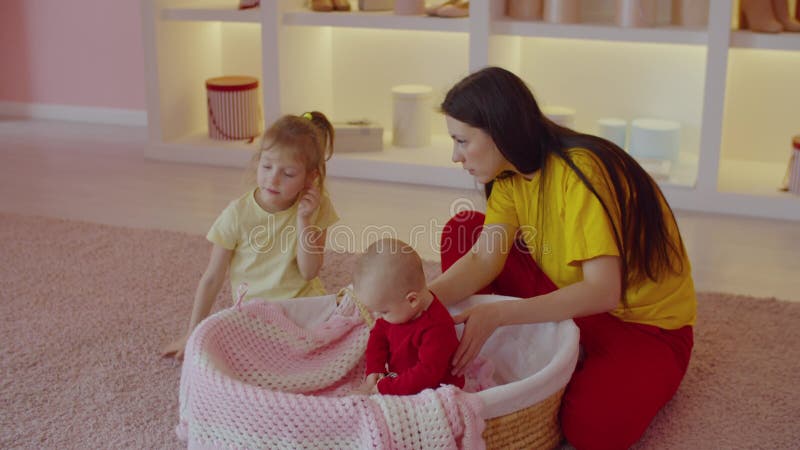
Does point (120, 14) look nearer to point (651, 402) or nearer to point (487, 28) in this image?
point (487, 28)

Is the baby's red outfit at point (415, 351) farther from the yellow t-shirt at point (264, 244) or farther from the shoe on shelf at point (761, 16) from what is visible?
the shoe on shelf at point (761, 16)

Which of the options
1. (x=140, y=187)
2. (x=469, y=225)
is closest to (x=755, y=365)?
(x=469, y=225)

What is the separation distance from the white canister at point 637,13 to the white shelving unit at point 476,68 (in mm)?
31

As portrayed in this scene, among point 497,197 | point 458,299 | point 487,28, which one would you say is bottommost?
point 458,299

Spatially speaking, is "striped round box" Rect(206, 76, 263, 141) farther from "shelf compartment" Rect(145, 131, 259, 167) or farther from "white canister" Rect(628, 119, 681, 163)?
"white canister" Rect(628, 119, 681, 163)

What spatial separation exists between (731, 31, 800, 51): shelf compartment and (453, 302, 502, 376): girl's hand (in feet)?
4.32

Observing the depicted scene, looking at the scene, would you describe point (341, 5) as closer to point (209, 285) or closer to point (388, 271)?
point (209, 285)

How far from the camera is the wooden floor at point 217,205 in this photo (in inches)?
93.1

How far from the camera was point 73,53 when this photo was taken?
3656 millimetres

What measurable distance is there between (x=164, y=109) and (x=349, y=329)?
165 centimetres

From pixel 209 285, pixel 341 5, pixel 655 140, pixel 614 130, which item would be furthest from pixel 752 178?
pixel 209 285

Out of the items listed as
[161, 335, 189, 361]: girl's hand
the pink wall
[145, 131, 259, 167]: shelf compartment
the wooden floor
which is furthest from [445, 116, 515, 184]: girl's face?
the pink wall

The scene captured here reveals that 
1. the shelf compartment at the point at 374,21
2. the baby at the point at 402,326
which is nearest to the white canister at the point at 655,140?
the shelf compartment at the point at 374,21

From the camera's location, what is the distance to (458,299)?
173cm
